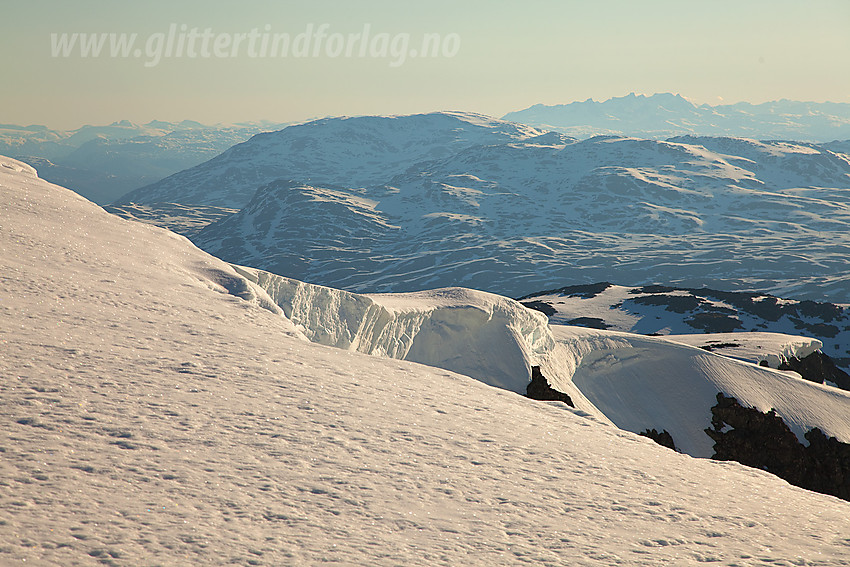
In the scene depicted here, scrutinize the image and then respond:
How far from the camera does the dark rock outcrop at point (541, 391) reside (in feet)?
117

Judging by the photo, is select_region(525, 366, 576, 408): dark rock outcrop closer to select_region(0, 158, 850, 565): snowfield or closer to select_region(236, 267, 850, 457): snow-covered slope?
select_region(236, 267, 850, 457): snow-covered slope

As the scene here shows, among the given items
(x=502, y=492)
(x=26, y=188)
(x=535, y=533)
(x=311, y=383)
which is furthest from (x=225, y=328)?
(x=26, y=188)

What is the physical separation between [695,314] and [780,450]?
77071 mm

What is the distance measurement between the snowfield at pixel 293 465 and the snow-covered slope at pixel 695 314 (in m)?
87.3

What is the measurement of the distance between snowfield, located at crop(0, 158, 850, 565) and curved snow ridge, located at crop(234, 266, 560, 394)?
36.8ft

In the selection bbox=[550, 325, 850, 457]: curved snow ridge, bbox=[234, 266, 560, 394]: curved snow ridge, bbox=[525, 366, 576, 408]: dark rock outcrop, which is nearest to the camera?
bbox=[234, 266, 560, 394]: curved snow ridge

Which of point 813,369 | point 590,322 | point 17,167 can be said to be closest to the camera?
point 17,167

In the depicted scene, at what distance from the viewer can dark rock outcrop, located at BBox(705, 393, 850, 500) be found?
37875mm

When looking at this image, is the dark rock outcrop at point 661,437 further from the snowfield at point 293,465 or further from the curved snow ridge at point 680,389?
the snowfield at point 293,465

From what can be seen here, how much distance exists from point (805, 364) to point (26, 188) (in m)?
64.2

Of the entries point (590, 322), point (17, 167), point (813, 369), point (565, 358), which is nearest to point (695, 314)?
point (590, 322)

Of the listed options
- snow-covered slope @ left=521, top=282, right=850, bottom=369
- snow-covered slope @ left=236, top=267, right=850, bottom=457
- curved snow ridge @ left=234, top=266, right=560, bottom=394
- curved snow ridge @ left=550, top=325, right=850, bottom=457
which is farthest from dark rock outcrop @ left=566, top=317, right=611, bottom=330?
Result: curved snow ridge @ left=234, top=266, right=560, bottom=394

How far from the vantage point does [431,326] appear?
38156mm

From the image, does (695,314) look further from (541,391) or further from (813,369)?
(541,391)
